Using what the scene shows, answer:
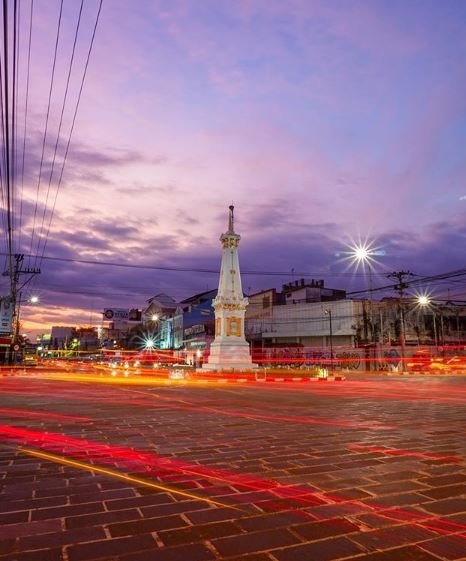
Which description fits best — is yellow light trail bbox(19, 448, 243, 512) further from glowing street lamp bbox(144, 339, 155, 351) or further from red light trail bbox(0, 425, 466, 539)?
glowing street lamp bbox(144, 339, 155, 351)

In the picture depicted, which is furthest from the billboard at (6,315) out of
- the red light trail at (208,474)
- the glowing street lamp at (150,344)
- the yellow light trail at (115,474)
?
the glowing street lamp at (150,344)

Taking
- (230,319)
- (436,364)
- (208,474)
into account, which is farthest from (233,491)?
(436,364)

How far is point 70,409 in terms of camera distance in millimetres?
11375

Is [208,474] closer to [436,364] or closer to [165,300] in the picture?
[436,364]

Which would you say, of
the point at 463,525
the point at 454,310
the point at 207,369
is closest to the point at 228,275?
the point at 207,369

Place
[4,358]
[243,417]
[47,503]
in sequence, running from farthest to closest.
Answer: [4,358] < [243,417] < [47,503]

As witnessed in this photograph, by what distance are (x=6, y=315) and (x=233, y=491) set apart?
128 ft

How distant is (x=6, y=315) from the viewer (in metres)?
38.3

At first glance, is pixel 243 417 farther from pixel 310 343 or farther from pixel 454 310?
pixel 454 310

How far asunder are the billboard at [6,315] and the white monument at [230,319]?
18009mm

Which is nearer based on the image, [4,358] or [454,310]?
[4,358]

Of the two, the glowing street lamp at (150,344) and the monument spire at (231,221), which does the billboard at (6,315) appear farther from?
the glowing street lamp at (150,344)

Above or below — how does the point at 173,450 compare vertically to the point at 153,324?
below

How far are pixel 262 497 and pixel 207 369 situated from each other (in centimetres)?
2774
